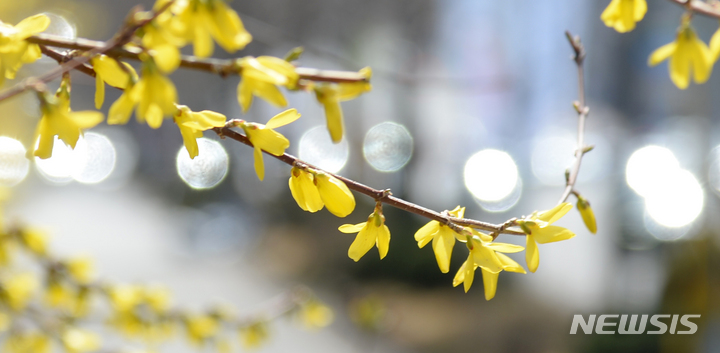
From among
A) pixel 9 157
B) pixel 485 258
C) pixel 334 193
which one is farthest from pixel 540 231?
pixel 9 157

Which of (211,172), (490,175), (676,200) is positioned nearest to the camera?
(676,200)

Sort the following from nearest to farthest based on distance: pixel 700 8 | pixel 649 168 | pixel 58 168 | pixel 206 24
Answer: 1. pixel 206 24
2. pixel 700 8
3. pixel 649 168
4. pixel 58 168

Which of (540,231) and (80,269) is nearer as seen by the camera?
(540,231)

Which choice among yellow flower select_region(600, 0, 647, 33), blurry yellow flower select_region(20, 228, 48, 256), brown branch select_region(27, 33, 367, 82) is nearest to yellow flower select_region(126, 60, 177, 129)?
brown branch select_region(27, 33, 367, 82)

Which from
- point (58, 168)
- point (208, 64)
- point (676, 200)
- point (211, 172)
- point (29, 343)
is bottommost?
point (29, 343)

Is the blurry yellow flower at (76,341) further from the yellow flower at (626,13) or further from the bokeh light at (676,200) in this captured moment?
the bokeh light at (676,200)

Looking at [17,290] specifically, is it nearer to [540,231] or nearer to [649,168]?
[540,231]
